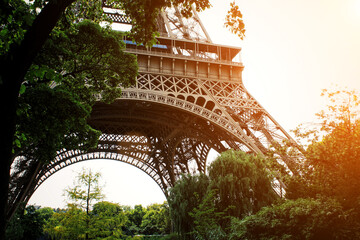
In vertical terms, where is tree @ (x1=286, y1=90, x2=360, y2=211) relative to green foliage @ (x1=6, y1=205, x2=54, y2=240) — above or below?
above

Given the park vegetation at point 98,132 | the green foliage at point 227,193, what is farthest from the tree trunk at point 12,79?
the green foliage at point 227,193

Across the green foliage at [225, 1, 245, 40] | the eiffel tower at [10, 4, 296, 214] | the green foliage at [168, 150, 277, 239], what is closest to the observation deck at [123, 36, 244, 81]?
the eiffel tower at [10, 4, 296, 214]

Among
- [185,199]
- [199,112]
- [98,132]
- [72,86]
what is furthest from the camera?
[199,112]

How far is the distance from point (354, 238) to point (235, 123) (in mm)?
11041

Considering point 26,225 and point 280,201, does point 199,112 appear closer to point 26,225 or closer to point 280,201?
point 280,201

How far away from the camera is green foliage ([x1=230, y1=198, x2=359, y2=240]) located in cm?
1091

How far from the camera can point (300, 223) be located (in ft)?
40.4

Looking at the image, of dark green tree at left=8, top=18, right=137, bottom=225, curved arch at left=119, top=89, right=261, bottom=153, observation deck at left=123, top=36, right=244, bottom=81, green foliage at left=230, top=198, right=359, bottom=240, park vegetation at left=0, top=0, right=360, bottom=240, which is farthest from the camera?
observation deck at left=123, top=36, right=244, bottom=81

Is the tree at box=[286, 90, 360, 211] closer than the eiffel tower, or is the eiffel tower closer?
the tree at box=[286, 90, 360, 211]

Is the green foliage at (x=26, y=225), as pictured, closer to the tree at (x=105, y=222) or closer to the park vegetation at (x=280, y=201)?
the park vegetation at (x=280, y=201)

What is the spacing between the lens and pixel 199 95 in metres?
21.6

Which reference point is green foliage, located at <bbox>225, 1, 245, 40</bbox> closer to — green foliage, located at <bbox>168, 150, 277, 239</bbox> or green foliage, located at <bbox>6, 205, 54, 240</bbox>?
green foliage, located at <bbox>168, 150, 277, 239</bbox>

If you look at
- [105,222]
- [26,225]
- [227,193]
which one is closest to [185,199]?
[227,193]

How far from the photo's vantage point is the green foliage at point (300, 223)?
10.9 m
